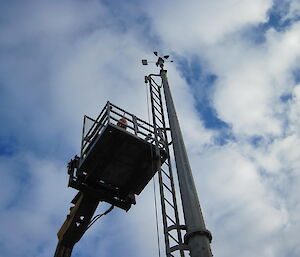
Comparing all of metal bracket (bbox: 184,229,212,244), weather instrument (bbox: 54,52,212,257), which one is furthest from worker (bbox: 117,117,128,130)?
metal bracket (bbox: 184,229,212,244)

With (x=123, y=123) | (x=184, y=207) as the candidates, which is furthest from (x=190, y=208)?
(x=123, y=123)

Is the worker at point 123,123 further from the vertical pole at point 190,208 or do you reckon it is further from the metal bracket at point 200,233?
the metal bracket at point 200,233

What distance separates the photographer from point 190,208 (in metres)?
7.54

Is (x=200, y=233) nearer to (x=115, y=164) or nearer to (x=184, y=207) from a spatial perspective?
(x=184, y=207)

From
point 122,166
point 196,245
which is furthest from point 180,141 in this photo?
point 122,166

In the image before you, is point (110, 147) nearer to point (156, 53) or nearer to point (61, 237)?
point (156, 53)

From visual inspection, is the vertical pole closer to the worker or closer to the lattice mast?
the lattice mast

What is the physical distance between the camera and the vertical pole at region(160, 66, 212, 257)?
22.8ft

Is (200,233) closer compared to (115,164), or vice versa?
(200,233)

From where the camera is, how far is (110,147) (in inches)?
548

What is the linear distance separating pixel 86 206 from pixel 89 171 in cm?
186

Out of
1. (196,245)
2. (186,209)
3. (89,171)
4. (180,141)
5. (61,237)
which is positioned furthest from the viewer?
(61,237)

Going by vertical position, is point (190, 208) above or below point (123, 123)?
below

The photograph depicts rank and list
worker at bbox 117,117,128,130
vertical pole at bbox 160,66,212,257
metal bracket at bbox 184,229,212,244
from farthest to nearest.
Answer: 1. worker at bbox 117,117,128,130
2. metal bracket at bbox 184,229,212,244
3. vertical pole at bbox 160,66,212,257
